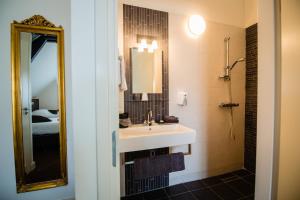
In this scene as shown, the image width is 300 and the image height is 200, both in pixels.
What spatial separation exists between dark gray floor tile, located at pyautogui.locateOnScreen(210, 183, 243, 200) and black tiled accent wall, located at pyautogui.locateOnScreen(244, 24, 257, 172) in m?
0.72

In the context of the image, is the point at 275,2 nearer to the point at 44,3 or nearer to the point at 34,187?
the point at 44,3

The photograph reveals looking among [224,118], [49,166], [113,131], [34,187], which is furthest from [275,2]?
[34,187]

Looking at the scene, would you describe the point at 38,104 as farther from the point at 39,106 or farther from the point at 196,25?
the point at 196,25

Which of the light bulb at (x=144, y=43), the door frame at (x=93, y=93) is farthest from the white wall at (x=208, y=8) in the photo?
the door frame at (x=93, y=93)

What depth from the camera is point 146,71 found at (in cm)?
215

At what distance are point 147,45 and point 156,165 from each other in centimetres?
152

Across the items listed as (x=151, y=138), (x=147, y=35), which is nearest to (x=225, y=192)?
(x=151, y=138)

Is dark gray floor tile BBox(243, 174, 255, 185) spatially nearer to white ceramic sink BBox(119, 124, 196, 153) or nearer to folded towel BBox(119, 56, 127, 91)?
white ceramic sink BBox(119, 124, 196, 153)

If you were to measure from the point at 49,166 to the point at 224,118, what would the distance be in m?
2.54

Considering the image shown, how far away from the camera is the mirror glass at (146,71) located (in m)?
2.09

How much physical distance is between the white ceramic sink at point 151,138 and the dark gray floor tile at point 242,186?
109cm

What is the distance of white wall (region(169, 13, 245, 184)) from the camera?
227 centimetres

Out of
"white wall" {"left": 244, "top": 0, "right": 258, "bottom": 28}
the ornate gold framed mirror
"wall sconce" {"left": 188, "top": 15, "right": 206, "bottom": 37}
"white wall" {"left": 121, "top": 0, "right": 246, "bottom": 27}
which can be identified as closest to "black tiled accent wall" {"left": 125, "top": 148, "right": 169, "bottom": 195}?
the ornate gold framed mirror

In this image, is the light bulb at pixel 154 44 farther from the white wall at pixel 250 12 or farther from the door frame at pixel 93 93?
the white wall at pixel 250 12
